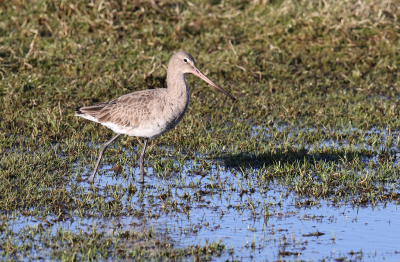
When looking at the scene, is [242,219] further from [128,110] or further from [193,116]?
[193,116]

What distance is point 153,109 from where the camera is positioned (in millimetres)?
8320

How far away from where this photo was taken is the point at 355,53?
1370 centimetres

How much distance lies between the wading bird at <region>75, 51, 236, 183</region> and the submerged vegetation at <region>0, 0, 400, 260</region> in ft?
2.26

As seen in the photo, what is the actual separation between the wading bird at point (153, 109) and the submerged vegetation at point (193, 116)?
2.26 ft

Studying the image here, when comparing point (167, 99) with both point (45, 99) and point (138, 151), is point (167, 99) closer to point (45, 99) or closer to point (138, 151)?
point (138, 151)

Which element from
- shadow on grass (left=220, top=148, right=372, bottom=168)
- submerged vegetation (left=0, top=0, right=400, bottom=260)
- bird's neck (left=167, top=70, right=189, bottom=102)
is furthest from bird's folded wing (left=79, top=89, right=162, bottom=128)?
shadow on grass (left=220, top=148, right=372, bottom=168)

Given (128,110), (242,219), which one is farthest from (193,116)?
(242,219)

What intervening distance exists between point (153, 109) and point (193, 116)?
266 centimetres

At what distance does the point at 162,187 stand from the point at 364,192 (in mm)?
2562

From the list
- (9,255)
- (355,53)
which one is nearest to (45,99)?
(9,255)

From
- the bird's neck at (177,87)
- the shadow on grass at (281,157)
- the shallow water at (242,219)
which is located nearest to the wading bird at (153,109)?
the bird's neck at (177,87)

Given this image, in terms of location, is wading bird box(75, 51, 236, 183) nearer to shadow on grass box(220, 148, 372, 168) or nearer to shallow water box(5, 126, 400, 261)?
shallow water box(5, 126, 400, 261)

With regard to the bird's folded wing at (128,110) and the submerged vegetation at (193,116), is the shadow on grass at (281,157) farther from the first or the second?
the bird's folded wing at (128,110)

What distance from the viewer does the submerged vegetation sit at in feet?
23.7
